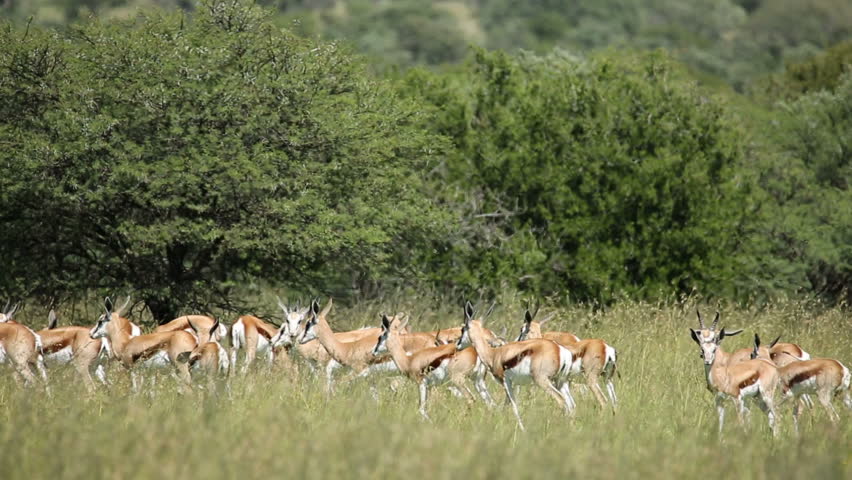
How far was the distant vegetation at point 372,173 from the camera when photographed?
15641 mm

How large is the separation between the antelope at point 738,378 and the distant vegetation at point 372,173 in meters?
5.78

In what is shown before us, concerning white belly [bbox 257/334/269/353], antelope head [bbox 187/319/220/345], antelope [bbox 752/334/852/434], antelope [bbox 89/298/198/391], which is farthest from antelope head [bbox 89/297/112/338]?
antelope [bbox 752/334/852/434]

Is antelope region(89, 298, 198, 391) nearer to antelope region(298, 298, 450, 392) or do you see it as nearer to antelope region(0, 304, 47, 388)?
antelope region(0, 304, 47, 388)

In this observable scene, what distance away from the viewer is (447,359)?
495 inches

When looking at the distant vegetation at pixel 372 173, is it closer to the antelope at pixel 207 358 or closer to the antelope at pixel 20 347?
the antelope at pixel 20 347

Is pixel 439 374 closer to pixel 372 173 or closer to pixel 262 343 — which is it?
pixel 262 343

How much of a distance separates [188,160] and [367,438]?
25.7ft

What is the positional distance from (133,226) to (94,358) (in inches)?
106

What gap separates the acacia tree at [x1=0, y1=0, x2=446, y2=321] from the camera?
1544 centimetres

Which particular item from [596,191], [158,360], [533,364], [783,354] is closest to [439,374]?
[533,364]

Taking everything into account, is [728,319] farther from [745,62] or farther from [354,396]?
[745,62]

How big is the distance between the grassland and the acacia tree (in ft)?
11.1

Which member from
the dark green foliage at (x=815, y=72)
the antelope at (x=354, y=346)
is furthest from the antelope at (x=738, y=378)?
the dark green foliage at (x=815, y=72)

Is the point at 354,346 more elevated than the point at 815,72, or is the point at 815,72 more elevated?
the point at 354,346
